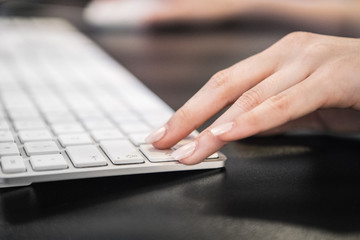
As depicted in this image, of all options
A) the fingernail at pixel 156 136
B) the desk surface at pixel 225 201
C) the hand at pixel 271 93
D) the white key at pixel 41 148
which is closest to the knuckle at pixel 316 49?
the hand at pixel 271 93

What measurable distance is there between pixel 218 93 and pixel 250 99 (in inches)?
2.0

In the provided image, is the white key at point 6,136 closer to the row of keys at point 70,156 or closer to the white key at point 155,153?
→ the row of keys at point 70,156

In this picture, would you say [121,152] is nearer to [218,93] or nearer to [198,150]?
[198,150]

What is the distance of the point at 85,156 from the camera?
0.46 metres

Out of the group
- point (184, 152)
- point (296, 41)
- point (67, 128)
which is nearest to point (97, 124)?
point (67, 128)

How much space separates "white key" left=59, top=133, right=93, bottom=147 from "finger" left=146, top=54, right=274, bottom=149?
9cm

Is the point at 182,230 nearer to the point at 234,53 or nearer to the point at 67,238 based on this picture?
the point at 67,238

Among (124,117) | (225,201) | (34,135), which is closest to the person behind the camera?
(225,201)

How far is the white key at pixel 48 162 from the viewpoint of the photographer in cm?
43

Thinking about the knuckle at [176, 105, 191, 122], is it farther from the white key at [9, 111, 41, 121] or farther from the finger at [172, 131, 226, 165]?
the white key at [9, 111, 41, 121]

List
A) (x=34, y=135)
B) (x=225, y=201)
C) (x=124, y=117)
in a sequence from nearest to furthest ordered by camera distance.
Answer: (x=225, y=201), (x=34, y=135), (x=124, y=117)

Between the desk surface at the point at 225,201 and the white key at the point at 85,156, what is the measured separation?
0.02 meters

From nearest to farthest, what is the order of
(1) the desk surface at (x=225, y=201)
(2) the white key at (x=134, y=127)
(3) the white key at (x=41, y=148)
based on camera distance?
(1) the desk surface at (x=225, y=201) < (3) the white key at (x=41, y=148) < (2) the white key at (x=134, y=127)

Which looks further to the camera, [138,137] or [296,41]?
[296,41]
